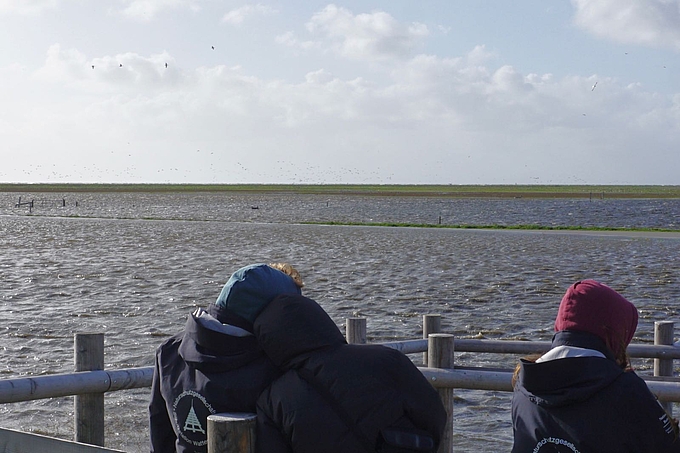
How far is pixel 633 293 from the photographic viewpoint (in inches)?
808

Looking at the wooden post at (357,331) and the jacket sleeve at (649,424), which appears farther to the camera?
the wooden post at (357,331)

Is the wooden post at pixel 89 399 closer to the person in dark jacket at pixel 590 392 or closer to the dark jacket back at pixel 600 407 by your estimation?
the person in dark jacket at pixel 590 392

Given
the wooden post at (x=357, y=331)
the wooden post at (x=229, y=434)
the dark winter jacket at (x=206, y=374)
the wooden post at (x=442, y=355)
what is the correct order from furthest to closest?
1. the wooden post at (x=357, y=331)
2. the wooden post at (x=442, y=355)
3. the dark winter jacket at (x=206, y=374)
4. the wooden post at (x=229, y=434)

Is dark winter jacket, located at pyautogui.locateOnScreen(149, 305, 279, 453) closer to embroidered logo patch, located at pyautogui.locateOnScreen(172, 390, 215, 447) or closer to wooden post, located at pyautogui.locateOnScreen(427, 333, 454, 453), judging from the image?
embroidered logo patch, located at pyautogui.locateOnScreen(172, 390, 215, 447)

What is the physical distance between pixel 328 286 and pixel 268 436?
730 inches

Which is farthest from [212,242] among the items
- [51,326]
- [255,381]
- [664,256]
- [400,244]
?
[255,381]

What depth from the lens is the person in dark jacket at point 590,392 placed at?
324cm

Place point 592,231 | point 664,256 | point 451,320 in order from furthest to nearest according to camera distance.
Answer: point 592,231
point 664,256
point 451,320

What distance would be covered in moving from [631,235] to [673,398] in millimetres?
36134

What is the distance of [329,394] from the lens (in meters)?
2.93

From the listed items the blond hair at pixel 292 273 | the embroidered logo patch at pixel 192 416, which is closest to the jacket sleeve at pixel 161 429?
the embroidered logo patch at pixel 192 416

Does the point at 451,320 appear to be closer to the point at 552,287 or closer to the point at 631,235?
the point at 552,287

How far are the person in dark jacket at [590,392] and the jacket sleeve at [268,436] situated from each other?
1.04 meters

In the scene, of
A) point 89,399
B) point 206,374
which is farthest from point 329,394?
point 89,399
